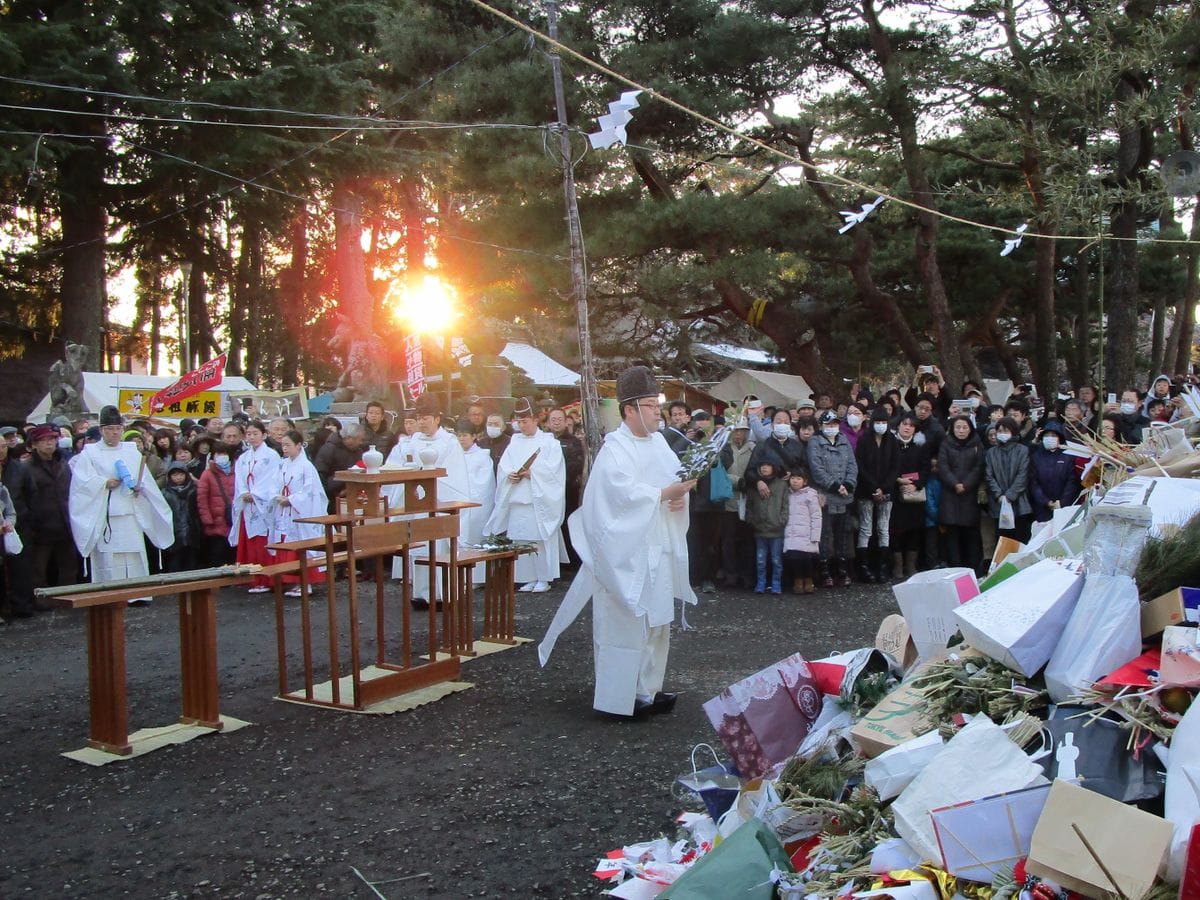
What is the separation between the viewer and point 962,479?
10633 mm

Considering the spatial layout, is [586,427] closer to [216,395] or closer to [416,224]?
[216,395]

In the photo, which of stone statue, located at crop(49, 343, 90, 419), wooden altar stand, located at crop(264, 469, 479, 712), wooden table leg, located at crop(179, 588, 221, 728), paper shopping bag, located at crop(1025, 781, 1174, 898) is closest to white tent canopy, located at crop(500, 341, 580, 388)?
stone statue, located at crop(49, 343, 90, 419)

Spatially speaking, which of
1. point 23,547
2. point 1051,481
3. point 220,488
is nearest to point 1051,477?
point 1051,481

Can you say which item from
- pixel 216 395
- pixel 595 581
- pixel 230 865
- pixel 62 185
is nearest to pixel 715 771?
pixel 595 581

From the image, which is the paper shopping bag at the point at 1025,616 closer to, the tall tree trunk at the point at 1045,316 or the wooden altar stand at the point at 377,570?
the wooden altar stand at the point at 377,570

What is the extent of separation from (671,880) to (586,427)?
28.8ft

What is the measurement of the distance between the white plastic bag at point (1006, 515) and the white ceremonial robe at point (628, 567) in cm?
549

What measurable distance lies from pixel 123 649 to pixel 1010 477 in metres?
8.59

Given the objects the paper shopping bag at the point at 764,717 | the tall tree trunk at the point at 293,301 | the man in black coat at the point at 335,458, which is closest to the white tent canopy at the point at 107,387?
the man in black coat at the point at 335,458

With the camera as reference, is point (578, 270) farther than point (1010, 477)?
Yes

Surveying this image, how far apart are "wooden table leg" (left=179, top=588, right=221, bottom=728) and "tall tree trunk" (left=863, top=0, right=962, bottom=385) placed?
11.1 meters

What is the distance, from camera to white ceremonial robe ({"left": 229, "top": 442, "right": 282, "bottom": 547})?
35.7ft

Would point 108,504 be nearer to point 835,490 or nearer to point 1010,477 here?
point 835,490

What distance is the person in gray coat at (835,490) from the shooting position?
1056 centimetres
